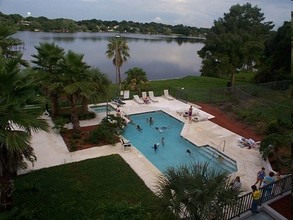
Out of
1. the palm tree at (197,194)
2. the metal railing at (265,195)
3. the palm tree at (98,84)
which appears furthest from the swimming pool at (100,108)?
the palm tree at (197,194)

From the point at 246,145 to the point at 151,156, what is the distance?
17.2 ft

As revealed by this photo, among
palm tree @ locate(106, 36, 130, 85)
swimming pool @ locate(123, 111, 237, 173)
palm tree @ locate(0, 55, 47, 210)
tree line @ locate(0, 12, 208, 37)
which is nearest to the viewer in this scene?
palm tree @ locate(0, 55, 47, 210)

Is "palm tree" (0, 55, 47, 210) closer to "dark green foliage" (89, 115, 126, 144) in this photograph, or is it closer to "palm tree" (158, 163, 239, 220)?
"palm tree" (158, 163, 239, 220)

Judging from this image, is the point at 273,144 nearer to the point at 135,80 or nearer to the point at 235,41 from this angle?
the point at 135,80

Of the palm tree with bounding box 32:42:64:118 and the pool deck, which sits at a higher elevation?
the palm tree with bounding box 32:42:64:118

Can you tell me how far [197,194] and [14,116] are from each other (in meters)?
4.79

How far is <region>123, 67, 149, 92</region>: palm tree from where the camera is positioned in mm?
25203

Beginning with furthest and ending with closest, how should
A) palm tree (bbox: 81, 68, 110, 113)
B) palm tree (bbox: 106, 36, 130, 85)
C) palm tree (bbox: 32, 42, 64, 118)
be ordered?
palm tree (bbox: 106, 36, 130, 85) < palm tree (bbox: 81, 68, 110, 113) < palm tree (bbox: 32, 42, 64, 118)

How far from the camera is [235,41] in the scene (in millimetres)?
26172

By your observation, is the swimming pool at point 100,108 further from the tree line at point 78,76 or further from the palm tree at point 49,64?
the palm tree at point 49,64

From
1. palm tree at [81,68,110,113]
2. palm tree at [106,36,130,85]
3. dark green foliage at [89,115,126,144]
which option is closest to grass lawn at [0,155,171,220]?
dark green foliage at [89,115,126,144]

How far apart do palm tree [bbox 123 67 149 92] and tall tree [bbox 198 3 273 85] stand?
23.1 ft

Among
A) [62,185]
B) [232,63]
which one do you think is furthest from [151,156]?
[232,63]

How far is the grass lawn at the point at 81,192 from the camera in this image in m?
9.08
